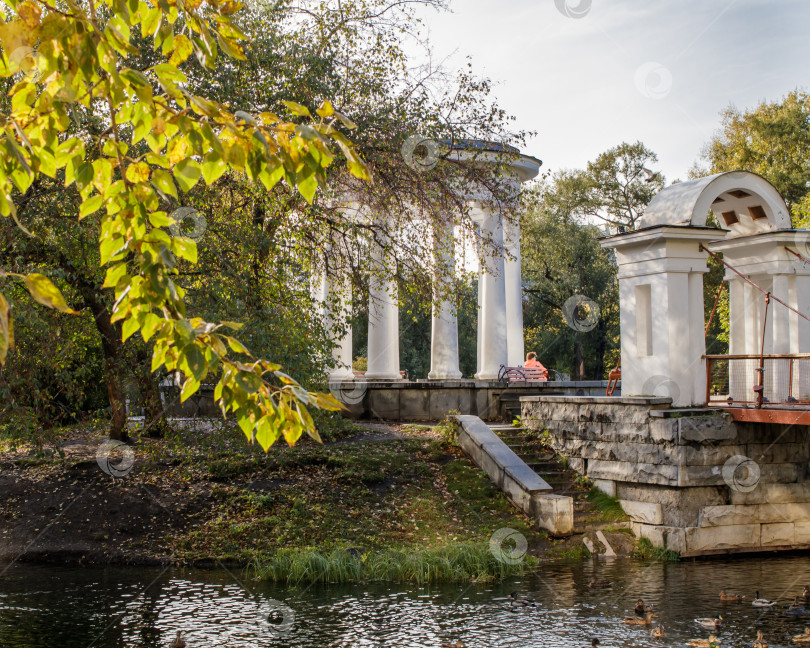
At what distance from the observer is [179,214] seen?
478 inches

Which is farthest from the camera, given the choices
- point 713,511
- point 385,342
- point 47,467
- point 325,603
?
point 385,342

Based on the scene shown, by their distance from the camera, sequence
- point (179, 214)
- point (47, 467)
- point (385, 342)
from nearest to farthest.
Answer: point (179, 214) < point (47, 467) < point (385, 342)

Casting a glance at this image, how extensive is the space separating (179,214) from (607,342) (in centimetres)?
3018

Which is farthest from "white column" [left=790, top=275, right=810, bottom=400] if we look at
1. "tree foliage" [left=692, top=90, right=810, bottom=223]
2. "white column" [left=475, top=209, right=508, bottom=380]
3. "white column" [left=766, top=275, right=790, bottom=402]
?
"tree foliage" [left=692, top=90, right=810, bottom=223]

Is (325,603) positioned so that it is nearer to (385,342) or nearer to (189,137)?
(189,137)

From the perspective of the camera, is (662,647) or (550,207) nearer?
(662,647)

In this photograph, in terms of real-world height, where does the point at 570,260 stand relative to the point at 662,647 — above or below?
above

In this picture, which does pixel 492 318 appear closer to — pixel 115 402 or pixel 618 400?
pixel 618 400

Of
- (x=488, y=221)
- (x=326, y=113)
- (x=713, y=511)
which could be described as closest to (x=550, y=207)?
(x=488, y=221)

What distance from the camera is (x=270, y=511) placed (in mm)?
14031

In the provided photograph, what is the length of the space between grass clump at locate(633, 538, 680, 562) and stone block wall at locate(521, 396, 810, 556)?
10 cm

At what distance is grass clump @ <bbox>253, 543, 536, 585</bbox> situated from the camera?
11.6 m

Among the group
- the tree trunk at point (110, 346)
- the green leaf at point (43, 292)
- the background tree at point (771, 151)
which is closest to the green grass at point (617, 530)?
the tree trunk at point (110, 346)

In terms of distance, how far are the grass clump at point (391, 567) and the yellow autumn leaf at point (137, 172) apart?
8.54 metres
